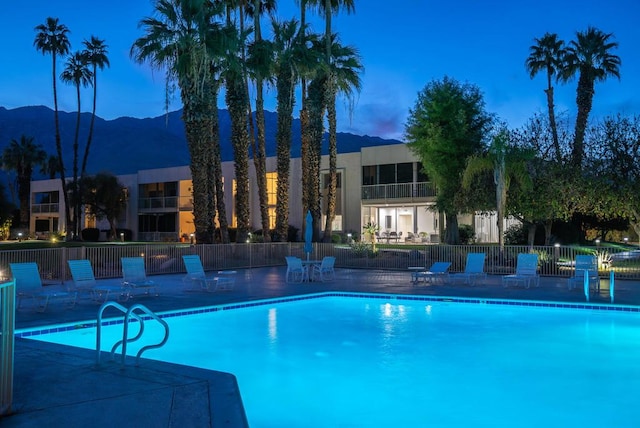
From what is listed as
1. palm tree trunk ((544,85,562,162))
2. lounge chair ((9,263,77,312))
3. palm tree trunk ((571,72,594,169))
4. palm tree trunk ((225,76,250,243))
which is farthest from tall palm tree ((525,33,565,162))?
lounge chair ((9,263,77,312))

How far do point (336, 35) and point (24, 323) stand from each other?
22393mm

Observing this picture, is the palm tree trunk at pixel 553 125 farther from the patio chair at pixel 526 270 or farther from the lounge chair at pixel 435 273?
the lounge chair at pixel 435 273

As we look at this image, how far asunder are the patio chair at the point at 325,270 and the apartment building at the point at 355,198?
11.0m

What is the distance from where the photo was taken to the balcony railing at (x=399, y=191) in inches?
1276

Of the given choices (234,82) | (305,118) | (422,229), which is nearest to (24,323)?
(234,82)

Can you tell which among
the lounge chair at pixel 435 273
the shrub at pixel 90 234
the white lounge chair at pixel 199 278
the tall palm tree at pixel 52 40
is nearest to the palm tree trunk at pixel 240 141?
the white lounge chair at pixel 199 278

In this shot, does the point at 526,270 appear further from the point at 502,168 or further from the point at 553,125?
the point at 553,125

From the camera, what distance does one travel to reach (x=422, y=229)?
36.9 meters

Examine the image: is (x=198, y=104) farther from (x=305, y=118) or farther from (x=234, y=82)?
(x=305, y=118)

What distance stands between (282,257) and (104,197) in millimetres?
26064

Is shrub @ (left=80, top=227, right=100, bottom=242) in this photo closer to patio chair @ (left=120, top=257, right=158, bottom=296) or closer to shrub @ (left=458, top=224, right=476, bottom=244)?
shrub @ (left=458, top=224, right=476, bottom=244)

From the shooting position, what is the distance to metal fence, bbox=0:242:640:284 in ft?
53.1

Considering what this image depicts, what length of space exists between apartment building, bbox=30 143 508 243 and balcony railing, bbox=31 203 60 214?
1067 centimetres

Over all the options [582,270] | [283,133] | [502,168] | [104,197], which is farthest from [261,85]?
[104,197]
